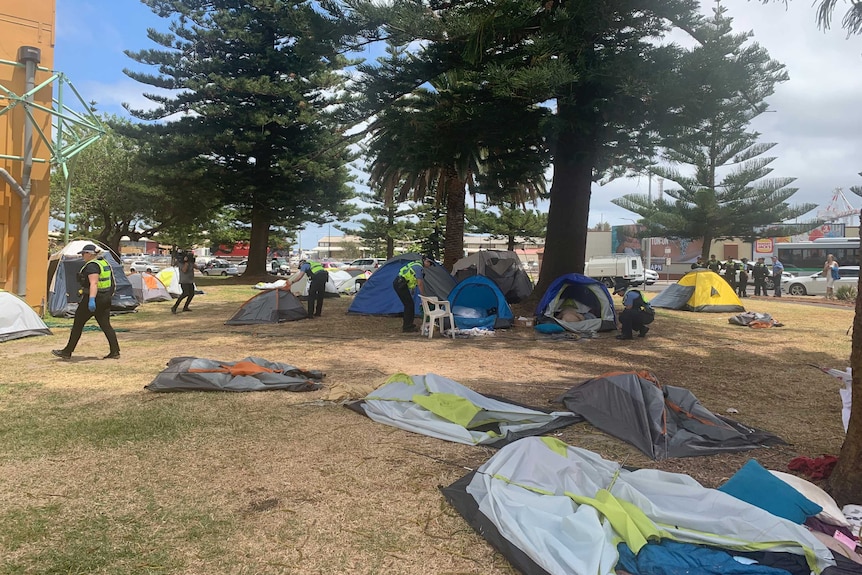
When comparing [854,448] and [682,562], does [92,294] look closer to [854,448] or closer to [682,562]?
[682,562]

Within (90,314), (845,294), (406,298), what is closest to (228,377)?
(90,314)

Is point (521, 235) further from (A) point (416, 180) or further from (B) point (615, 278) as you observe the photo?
(A) point (416, 180)

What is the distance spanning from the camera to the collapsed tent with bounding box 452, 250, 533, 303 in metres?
15.2

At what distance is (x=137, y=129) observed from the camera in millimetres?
22859

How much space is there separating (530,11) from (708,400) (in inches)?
280

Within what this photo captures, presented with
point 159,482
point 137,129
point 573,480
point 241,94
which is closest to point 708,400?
point 573,480

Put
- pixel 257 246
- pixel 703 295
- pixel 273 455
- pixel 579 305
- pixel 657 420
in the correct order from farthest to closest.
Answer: pixel 257 246
pixel 703 295
pixel 579 305
pixel 657 420
pixel 273 455

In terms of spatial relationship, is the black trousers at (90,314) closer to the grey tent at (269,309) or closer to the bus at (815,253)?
the grey tent at (269,309)

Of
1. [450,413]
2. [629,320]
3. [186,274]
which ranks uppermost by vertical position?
[186,274]

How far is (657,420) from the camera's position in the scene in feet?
14.4

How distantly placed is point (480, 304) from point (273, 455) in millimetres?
7704

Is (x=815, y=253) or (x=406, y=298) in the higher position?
(x=815, y=253)

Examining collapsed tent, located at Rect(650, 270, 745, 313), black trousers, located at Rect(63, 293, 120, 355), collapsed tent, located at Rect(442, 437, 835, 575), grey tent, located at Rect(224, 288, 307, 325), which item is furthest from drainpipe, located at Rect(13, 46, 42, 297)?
collapsed tent, located at Rect(650, 270, 745, 313)

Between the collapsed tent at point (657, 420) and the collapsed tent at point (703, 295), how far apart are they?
11074mm
